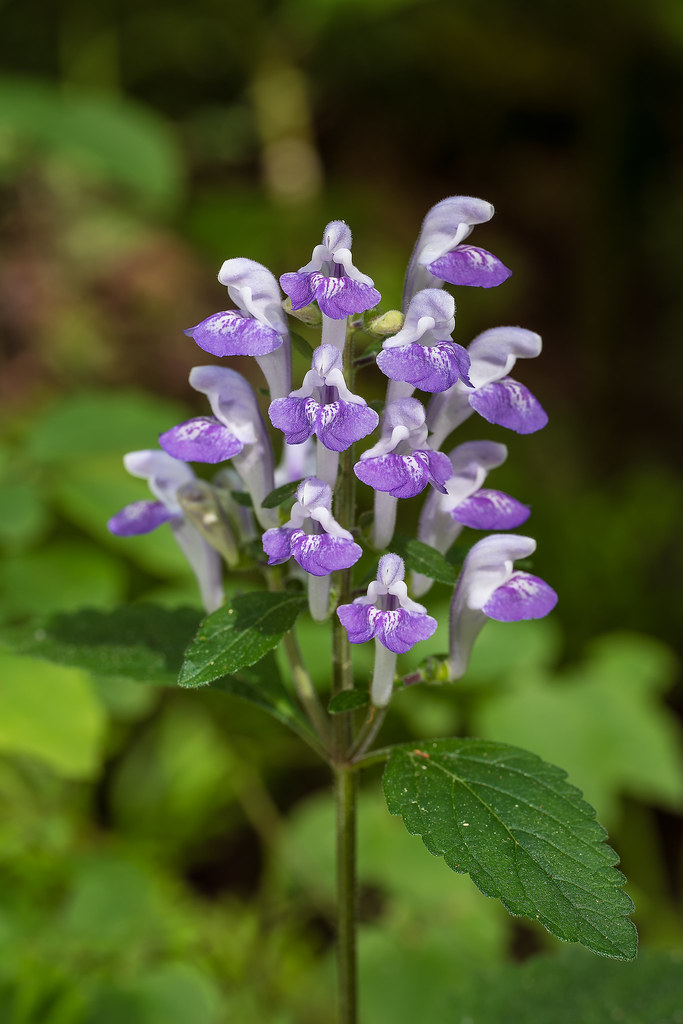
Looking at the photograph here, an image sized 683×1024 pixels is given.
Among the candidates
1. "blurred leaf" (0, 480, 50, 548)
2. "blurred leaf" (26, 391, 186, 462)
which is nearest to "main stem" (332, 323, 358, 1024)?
"blurred leaf" (0, 480, 50, 548)

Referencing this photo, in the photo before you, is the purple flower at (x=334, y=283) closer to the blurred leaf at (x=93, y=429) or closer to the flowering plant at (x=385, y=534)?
the flowering plant at (x=385, y=534)

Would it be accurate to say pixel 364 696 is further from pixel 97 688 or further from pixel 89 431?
pixel 89 431

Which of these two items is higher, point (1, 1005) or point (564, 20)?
point (564, 20)

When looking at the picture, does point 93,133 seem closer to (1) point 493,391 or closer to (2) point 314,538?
(1) point 493,391

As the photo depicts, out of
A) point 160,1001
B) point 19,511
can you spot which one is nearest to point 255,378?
point 19,511

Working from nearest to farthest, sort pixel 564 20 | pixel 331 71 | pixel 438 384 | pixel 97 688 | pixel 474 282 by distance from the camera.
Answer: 1. pixel 438 384
2. pixel 474 282
3. pixel 97 688
4. pixel 564 20
5. pixel 331 71

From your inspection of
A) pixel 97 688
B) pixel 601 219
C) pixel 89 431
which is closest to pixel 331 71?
pixel 601 219

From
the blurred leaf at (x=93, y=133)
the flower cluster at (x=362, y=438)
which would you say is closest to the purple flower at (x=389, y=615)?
the flower cluster at (x=362, y=438)

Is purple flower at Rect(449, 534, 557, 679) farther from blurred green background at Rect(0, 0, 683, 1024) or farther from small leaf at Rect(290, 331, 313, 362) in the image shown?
blurred green background at Rect(0, 0, 683, 1024)
